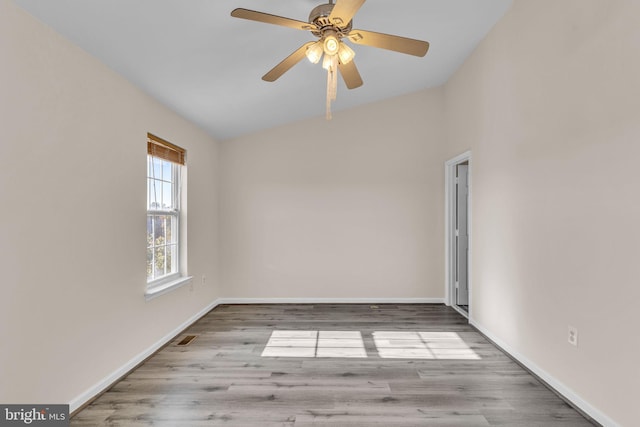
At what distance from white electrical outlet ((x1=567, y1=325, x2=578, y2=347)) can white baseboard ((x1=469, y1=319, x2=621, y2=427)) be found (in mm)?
326

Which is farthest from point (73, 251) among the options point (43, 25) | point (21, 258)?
point (43, 25)

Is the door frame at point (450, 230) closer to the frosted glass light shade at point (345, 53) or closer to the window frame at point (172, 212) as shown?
the frosted glass light shade at point (345, 53)

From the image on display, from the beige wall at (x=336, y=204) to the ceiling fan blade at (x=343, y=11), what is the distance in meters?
3.04

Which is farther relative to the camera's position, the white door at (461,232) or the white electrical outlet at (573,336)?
the white door at (461,232)

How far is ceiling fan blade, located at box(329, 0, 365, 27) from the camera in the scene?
5.41 ft

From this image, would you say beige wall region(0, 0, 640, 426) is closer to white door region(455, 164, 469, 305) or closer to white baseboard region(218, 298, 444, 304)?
white door region(455, 164, 469, 305)

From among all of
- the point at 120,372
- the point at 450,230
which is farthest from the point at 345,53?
the point at 450,230

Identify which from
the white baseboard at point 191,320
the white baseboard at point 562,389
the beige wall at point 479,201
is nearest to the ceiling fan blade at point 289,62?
the beige wall at point 479,201

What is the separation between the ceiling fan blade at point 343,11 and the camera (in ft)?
5.41

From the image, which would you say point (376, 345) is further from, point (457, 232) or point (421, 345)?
point (457, 232)

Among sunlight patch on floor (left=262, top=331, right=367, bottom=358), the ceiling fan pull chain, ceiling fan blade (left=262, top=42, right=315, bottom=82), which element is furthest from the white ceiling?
sunlight patch on floor (left=262, top=331, right=367, bottom=358)

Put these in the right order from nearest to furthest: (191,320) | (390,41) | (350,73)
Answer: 1. (390,41)
2. (350,73)
3. (191,320)

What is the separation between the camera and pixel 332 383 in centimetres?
259

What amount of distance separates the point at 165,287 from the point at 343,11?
9.34 feet
